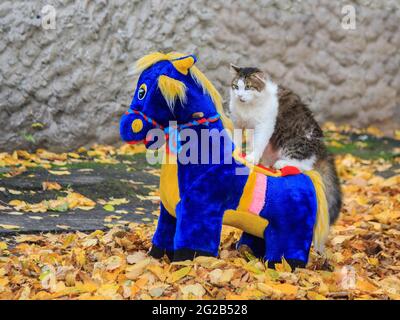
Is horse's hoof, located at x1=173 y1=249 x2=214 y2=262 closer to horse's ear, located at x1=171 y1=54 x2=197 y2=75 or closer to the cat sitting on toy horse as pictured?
the cat sitting on toy horse

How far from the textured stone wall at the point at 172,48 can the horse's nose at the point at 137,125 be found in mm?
3632

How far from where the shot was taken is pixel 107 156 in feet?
22.0

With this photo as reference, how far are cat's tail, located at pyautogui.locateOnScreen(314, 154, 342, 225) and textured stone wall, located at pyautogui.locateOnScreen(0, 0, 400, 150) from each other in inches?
139

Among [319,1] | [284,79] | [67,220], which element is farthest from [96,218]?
[319,1]

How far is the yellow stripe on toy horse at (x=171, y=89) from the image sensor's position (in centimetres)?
316

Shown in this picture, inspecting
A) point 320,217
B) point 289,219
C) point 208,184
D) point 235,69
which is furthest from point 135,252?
point 235,69

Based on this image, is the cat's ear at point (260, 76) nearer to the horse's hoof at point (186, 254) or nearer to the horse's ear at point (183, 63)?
the horse's ear at point (183, 63)

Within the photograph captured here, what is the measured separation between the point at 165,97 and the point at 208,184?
17.6 inches

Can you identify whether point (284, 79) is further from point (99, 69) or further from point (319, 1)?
point (99, 69)

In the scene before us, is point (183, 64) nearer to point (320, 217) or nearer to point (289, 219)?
point (289, 219)

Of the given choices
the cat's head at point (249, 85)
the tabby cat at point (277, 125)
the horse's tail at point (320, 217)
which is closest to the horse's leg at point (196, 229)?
the horse's tail at point (320, 217)

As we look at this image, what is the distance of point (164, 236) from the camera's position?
3.52 meters

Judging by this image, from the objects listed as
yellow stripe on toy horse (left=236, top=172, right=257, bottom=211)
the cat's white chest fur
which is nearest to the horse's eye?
yellow stripe on toy horse (left=236, top=172, right=257, bottom=211)

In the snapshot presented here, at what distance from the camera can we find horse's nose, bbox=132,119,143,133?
321 cm
